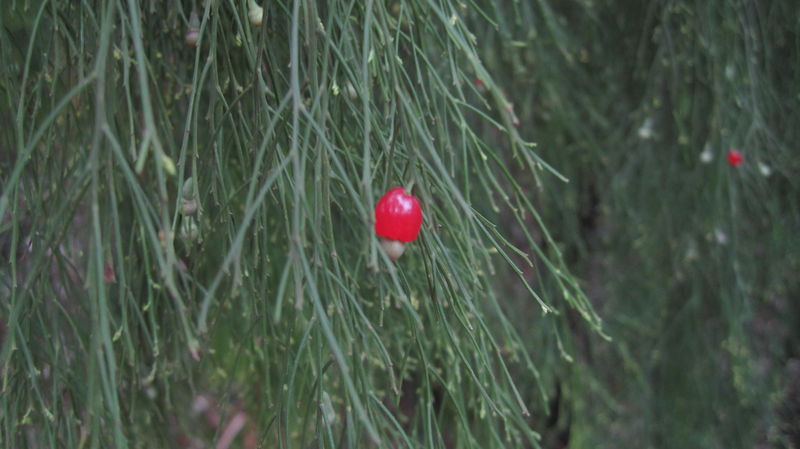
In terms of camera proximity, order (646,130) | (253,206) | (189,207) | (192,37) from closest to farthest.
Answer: (253,206)
(189,207)
(192,37)
(646,130)

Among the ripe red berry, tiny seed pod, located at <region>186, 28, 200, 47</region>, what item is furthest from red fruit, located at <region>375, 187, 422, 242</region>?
tiny seed pod, located at <region>186, 28, 200, 47</region>

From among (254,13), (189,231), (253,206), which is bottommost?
(189,231)

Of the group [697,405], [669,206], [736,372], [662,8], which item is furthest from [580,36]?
[697,405]

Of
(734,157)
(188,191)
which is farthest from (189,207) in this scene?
(734,157)

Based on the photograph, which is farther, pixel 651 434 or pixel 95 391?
pixel 651 434

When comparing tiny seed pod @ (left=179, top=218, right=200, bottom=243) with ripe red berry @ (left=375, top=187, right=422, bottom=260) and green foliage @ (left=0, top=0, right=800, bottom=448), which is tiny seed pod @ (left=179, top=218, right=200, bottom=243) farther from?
ripe red berry @ (left=375, top=187, right=422, bottom=260)

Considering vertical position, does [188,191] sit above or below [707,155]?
above

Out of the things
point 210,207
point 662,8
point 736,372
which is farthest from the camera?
point 736,372

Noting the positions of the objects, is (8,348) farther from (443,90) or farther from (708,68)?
(708,68)

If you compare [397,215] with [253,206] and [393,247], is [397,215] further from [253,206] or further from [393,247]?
[253,206]
